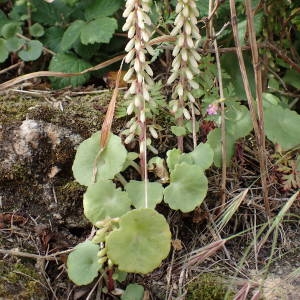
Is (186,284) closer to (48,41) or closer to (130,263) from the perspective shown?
(130,263)

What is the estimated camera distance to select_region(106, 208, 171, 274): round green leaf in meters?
1.48

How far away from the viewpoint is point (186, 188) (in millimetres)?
1655

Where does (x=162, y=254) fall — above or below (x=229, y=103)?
below

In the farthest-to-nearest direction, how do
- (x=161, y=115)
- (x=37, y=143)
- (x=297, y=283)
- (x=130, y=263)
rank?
(x=161, y=115)
(x=37, y=143)
(x=297, y=283)
(x=130, y=263)

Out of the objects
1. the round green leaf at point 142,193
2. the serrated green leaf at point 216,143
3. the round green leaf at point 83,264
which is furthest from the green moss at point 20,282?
the serrated green leaf at point 216,143

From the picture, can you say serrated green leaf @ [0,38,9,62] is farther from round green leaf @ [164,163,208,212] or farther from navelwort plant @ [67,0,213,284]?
round green leaf @ [164,163,208,212]

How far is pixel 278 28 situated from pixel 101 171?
103 centimetres

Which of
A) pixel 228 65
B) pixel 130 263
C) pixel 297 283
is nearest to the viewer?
pixel 130 263

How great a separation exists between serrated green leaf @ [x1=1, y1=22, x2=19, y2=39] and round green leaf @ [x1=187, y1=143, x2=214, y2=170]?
107 centimetres

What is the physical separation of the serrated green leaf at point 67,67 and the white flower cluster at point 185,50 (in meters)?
0.57

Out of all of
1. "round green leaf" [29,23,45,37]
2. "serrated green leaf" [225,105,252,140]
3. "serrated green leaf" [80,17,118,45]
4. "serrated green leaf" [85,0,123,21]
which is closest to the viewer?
"serrated green leaf" [225,105,252,140]

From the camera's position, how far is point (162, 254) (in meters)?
1.50

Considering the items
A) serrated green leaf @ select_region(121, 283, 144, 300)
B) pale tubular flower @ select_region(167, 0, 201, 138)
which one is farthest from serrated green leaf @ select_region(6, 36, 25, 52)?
serrated green leaf @ select_region(121, 283, 144, 300)

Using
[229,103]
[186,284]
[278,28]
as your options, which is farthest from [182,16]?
[186,284]
